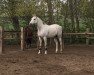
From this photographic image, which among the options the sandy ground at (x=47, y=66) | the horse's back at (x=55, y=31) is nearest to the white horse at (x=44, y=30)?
the horse's back at (x=55, y=31)

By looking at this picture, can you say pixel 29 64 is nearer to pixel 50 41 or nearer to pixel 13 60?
pixel 13 60

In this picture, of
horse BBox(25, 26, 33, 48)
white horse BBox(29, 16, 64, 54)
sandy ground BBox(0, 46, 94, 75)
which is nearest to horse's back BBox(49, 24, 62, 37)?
white horse BBox(29, 16, 64, 54)

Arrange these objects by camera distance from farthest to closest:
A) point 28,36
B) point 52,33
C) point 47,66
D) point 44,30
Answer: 1. point 28,36
2. point 52,33
3. point 44,30
4. point 47,66

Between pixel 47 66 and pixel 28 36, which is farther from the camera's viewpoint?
pixel 28 36

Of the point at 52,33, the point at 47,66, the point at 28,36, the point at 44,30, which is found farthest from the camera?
the point at 28,36

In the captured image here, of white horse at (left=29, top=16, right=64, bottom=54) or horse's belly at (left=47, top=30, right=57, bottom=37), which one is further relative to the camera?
horse's belly at (left=47, top=30, right=57, bottom=37)

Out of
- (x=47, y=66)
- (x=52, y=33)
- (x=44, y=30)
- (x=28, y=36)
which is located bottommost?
(x=47, y=66)

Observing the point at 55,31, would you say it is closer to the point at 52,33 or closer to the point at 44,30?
the point at 52,33

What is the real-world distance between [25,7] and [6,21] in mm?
2676

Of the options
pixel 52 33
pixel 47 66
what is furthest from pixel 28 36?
pixel 47 66

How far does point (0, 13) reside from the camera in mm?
18109

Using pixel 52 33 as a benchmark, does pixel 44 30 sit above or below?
above

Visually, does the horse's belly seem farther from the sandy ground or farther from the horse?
the sandy ground

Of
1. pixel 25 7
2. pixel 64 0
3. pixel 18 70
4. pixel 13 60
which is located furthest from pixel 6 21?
pixel 18 70
